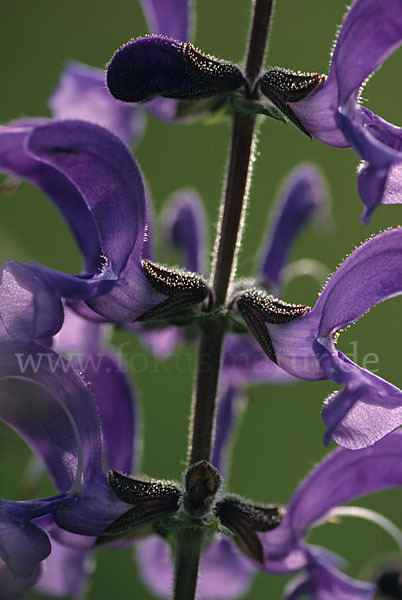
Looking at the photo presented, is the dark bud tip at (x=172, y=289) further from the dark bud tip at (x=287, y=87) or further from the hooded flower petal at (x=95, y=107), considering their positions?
the hooded flower petal at (x=95, y=107)

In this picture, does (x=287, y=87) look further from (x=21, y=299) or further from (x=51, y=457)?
(x=51, y=457)

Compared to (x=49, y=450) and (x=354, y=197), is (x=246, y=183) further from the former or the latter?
(x=354, y=197)

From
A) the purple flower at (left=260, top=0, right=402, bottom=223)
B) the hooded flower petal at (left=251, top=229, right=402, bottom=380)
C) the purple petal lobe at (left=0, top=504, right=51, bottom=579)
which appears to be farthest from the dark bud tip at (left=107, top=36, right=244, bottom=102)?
the purple petal lobe at (left=0, top=504, right=51, bottom=579)

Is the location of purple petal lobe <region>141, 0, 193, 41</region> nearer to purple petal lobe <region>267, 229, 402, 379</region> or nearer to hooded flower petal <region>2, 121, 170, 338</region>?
hooded flower petal <region>2, 121, 170, 338</region>

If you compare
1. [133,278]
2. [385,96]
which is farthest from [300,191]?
[385,96]

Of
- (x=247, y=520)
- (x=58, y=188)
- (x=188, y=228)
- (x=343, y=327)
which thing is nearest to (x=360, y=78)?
(x=343, y=327)

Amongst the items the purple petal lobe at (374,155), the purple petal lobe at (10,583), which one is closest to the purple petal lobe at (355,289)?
the purple petal lobe at (374,155)

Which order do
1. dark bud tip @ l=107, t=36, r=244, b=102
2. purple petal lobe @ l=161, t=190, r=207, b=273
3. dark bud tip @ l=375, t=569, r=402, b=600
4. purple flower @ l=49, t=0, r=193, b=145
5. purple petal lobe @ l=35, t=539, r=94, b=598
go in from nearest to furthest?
dark bud tip @ l=107, t=36, r=244, b=102 → dark bud tip @ l=375, t=569, r=402, b=600 → purple petal lobe @ l=35, t=539, r=94, b=598 → purple flower @ l=49, t=0, r=193, b=145 → purple petal lobe @ l=161, t=190, r=207, b=273
